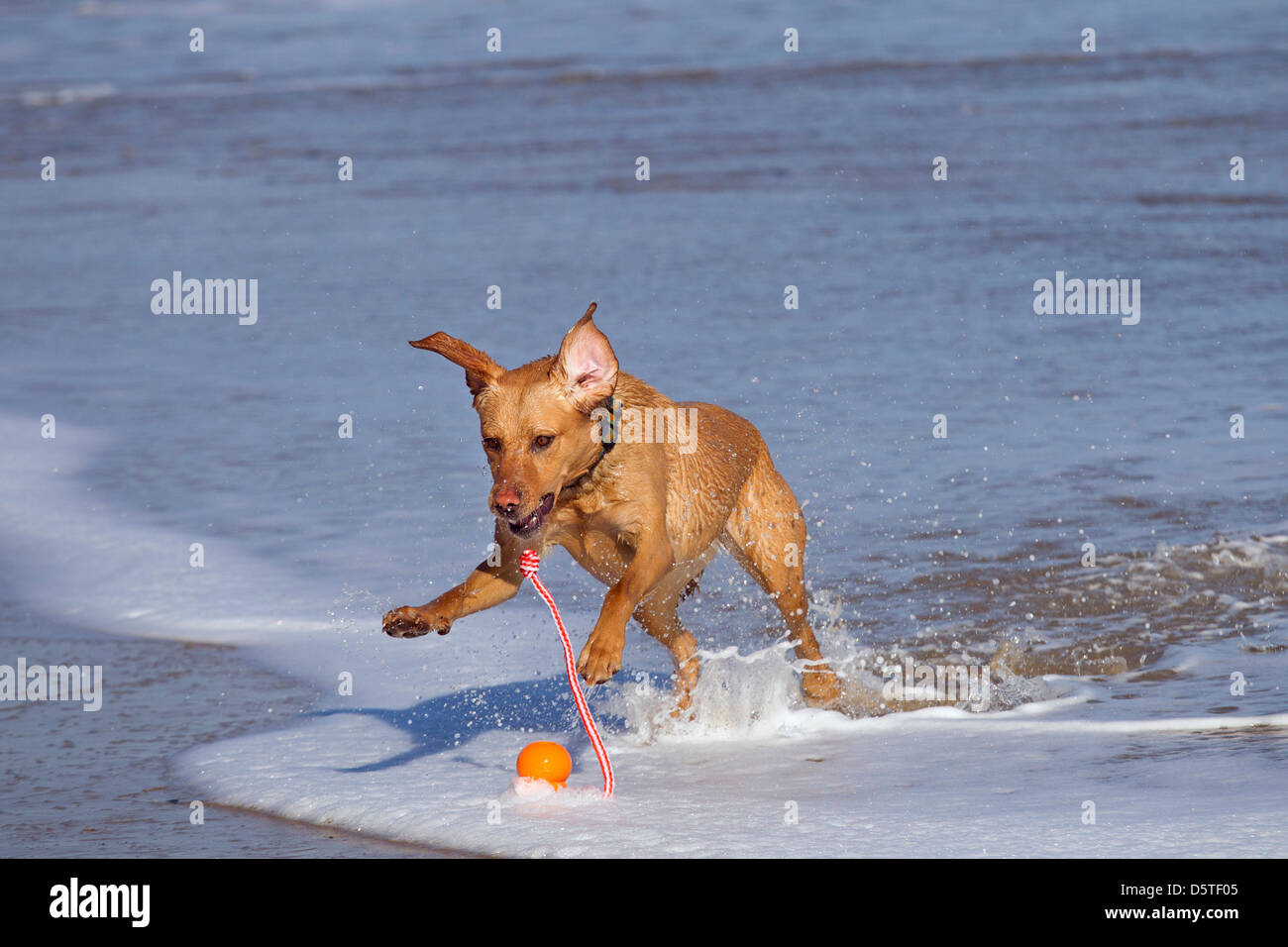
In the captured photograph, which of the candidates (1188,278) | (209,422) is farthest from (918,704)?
(1188,278)

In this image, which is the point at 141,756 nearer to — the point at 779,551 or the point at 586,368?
the point at 586,368

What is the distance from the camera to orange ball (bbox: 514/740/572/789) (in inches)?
193

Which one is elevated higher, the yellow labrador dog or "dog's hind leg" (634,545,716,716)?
the yellow labrador dog

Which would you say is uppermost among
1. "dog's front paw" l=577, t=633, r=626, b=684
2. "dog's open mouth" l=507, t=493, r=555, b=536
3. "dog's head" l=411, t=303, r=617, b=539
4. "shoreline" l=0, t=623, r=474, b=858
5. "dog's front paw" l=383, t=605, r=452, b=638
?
"dog's head" l=411, t=303, r=617, b=539

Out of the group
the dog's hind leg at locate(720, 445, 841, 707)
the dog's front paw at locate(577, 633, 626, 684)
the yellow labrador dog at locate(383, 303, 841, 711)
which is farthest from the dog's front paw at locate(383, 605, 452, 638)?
the dog's hind leg at locate(720, 445, 841, 707)

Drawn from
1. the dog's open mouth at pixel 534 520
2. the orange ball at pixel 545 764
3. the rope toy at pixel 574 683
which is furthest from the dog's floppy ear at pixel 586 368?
the orange ball at pixel 545 764

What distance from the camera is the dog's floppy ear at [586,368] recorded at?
4582 mm

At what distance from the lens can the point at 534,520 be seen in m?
4.53

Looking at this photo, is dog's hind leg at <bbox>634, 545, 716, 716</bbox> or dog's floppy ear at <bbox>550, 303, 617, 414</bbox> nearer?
dog's floppy ear at <bbox>550, 303, 617, 414</bbox>

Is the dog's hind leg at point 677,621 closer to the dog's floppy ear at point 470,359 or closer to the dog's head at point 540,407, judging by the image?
the dog's head at point 540,407

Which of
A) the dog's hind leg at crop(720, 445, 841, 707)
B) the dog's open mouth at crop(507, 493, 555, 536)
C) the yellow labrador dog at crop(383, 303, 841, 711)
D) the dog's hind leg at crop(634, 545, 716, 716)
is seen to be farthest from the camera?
the dog's hind leg at crop(720, 445, 841, 707)

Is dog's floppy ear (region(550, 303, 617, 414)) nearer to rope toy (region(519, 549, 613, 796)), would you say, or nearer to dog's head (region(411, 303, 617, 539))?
dog's head (region(411, 303, 617, 539))

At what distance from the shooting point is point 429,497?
26.6 ft

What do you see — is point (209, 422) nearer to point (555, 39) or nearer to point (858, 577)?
point (858, 577)
